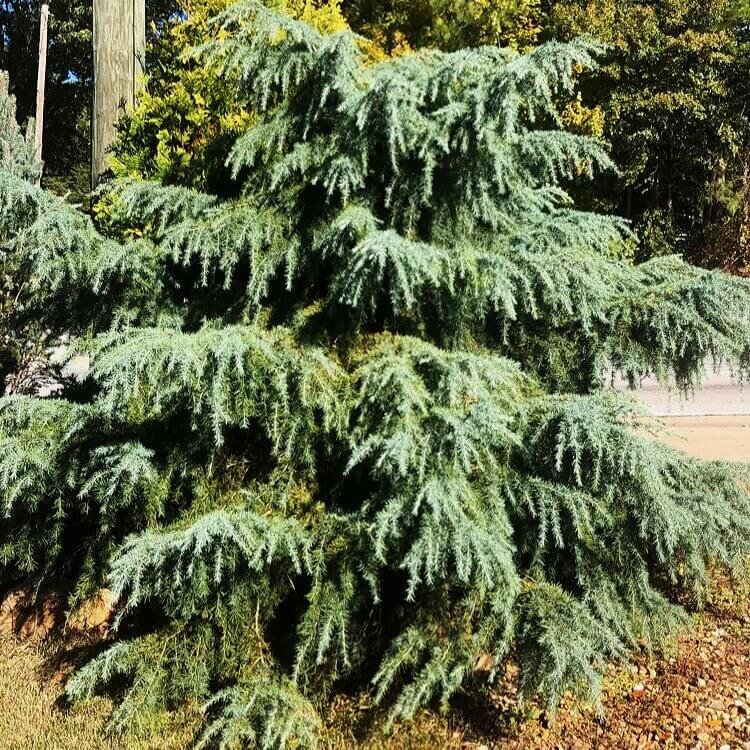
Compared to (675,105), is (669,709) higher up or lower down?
lower down

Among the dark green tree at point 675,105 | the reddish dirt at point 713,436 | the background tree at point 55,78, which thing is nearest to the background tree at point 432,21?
the dark green tree at point 675,105

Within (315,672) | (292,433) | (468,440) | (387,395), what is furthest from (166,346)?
(315,672)

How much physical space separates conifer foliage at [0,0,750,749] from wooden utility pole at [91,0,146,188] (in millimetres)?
1435

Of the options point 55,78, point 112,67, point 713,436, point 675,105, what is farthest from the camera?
point 55,78

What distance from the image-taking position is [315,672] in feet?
10.6

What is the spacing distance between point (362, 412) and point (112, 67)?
363 centimetres

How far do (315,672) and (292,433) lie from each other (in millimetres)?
1123

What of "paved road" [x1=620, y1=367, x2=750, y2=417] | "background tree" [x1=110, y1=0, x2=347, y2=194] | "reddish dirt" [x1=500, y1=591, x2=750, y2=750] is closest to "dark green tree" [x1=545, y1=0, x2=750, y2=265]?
"paved road" [x1=620, y1=367, x2=750, y2=417]

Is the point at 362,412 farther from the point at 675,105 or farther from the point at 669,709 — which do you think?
the point at 675,105

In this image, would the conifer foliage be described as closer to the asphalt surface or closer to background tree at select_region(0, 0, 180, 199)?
the asphalt surface

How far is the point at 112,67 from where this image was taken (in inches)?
200

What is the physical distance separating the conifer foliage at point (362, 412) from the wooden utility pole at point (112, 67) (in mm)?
1435

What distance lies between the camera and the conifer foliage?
2939mm

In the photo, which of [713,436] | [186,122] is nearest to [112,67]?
[186,122]
